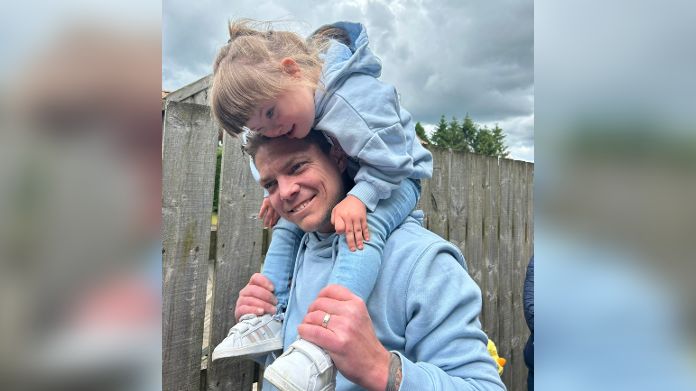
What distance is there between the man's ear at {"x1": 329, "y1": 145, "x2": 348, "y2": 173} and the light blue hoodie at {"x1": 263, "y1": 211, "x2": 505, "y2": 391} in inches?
5.3

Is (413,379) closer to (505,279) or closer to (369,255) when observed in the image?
(369,255)

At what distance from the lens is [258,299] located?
1.01 metres

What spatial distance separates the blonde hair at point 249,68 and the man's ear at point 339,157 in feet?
0.47

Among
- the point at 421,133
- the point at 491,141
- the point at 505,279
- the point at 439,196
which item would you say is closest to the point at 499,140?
the point at 491,141

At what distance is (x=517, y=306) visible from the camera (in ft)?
7.61

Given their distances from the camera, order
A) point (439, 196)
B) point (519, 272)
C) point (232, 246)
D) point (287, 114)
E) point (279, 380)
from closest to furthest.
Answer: point (279, 380) < point (287, 114) < point (232, 246) < point (439, 196) < point (519, 272)

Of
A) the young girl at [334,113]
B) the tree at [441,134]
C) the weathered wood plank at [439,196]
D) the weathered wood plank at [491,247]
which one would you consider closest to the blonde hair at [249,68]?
the young girl at [334,113]

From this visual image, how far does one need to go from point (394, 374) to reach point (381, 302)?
0.14 metres

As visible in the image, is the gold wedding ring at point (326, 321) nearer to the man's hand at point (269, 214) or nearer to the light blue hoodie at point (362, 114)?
the light blue hoodie at point (362, 114)
